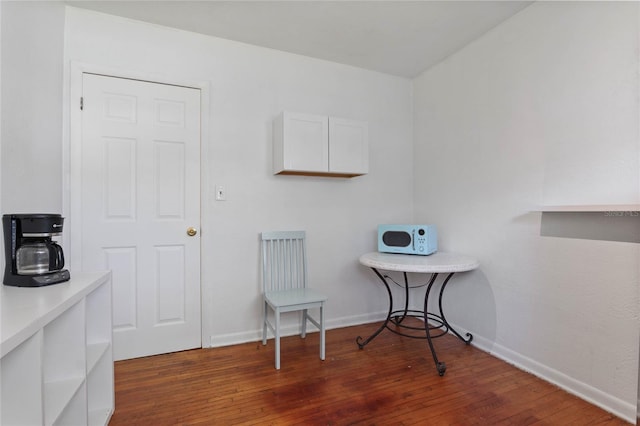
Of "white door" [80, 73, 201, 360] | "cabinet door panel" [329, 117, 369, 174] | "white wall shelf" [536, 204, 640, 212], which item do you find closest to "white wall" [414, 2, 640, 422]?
"white wall shelf" [536, 204, 640, 212]

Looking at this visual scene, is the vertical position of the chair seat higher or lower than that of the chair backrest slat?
lower

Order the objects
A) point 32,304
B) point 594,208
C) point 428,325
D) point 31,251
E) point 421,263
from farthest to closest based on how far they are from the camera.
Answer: point 428,325 → point 421,263 → point 594,208 → point 31,251 → point 32,304

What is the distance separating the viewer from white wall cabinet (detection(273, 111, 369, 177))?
2.45 meters

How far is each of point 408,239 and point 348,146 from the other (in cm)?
89

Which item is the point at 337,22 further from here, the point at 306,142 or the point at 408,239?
the point at 408,239

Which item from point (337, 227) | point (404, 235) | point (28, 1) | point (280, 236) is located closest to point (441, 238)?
point (404, 235)

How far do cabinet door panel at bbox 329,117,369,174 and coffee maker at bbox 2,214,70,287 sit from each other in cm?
179

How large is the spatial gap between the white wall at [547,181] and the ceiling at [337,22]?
0.24 meters

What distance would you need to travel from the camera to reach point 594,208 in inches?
64.5

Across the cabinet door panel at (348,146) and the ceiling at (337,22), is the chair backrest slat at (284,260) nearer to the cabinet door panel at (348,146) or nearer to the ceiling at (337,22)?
the cabinet door panel at (348,146)

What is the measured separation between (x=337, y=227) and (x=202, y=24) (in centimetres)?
191

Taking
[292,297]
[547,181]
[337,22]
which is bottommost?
[292,297]

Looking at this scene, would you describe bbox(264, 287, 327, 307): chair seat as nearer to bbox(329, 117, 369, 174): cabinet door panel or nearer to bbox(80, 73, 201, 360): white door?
bbox(80, 73, 201, 360): white door

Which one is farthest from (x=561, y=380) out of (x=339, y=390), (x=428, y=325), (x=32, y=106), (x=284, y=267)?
(x=32, y=106)
